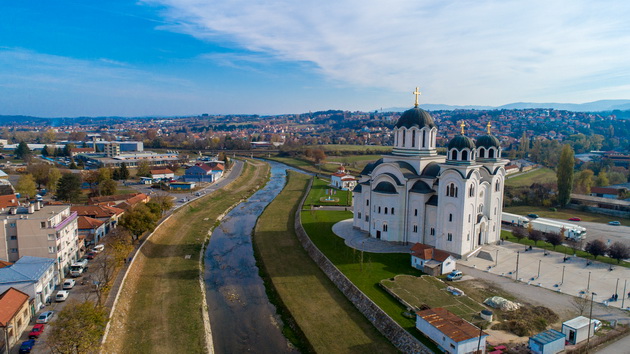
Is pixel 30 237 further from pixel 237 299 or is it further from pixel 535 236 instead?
pixel 535 236

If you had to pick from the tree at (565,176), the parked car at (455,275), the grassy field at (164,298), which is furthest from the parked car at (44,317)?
the tree at (565,176)

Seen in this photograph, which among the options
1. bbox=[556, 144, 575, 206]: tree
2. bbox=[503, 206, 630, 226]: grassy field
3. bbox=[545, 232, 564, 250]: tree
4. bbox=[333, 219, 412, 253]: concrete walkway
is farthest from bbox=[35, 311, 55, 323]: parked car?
bbox=[556, 144, 575, 206]: tree

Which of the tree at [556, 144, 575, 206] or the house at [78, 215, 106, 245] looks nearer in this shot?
the house at [78, 215, 106, 245]

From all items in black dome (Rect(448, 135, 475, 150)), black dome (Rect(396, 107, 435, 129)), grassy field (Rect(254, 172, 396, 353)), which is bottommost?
grassy field (Rect(254, 172, 396, 353))

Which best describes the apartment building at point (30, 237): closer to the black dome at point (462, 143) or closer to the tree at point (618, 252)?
the black dome at point (462, 143)

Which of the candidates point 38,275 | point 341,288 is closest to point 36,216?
point 38,275

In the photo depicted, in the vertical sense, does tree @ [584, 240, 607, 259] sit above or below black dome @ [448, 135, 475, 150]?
below

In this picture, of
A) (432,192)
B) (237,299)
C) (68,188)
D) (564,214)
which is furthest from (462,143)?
(68,188)

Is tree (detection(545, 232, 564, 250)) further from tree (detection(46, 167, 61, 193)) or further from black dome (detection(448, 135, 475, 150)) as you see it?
tree (detection(46, 167, 61, 193))
